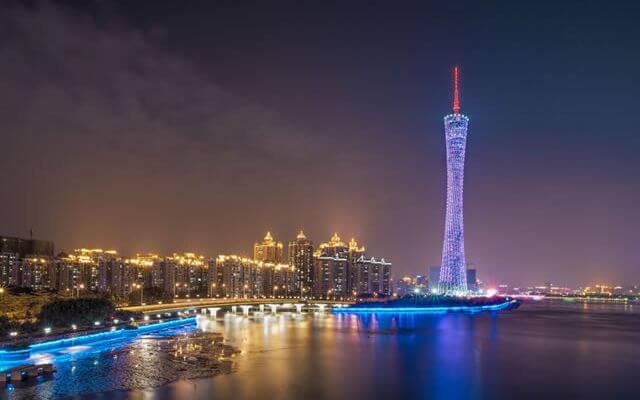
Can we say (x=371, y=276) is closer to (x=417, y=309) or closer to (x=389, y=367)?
→ (x=417, y=309)

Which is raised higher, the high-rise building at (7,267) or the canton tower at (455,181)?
the canton tower at (455,181)

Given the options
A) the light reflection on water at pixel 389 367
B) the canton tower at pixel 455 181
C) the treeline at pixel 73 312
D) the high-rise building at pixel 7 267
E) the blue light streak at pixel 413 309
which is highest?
the canton tower at pixel 455 181

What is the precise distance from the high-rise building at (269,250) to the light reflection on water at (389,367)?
3602 inches

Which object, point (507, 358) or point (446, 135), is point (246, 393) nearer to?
point (507, 358)

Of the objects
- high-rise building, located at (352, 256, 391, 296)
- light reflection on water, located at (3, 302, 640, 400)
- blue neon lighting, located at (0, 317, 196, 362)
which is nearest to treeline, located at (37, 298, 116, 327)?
blue neon lighting, located at (0, 317, 196, 362)

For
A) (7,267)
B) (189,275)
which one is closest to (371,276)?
(189,275)

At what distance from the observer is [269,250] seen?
14550 cm

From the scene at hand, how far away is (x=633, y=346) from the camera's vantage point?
1807 inches

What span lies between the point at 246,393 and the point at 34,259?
195 ft

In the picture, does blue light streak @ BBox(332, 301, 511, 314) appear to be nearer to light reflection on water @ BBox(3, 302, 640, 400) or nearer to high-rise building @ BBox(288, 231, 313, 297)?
light reflection on water @ BBox(3, 302, 640, 400)

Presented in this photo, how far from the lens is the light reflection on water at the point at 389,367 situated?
25375mm

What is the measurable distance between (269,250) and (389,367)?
114m

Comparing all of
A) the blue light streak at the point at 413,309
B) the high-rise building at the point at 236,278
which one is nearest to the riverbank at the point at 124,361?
the blue light streak at the point at 413,309

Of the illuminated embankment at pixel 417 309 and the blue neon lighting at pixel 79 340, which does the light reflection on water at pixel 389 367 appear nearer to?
the blue neon lighting at pixel 79 340
